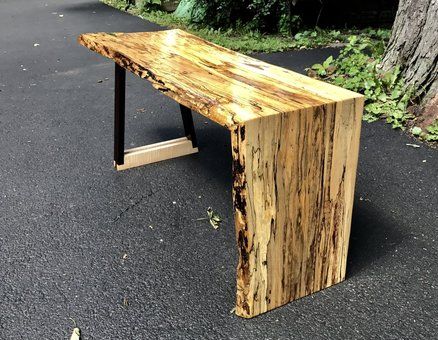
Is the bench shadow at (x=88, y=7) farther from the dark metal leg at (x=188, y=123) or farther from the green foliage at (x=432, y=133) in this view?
the green foliage at (x=432, y=133)

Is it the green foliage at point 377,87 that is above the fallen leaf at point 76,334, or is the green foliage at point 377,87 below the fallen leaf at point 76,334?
above

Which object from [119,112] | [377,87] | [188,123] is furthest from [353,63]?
[119,112]

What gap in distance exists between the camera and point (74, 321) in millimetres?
1758

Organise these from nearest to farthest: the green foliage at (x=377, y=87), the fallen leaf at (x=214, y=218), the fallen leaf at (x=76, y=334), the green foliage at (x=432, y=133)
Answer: the fallen leaf at (x=76, y=334) < the fallen leaf at (x=214, y=218) < the green foliage at (x=432, y=133) < the green foliage at (x=377, y=87)

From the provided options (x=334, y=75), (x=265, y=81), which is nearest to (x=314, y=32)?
(x=334, y=75)

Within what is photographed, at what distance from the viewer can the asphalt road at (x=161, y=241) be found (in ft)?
5.75

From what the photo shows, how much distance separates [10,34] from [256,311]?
6.32m

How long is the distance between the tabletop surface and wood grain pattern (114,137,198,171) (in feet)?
2.29

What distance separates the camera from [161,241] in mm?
2236

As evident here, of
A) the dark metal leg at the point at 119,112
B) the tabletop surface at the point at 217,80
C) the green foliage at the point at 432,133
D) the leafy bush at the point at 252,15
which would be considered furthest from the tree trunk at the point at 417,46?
the leafy bush at the point at 252,15

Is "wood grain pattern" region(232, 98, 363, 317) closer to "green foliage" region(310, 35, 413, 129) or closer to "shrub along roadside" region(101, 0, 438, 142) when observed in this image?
"shrub along roadside" region(101, 0, 438, 142)

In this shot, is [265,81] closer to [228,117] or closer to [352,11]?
[228,117]

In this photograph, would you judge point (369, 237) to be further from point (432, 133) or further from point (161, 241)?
point (432, 133)

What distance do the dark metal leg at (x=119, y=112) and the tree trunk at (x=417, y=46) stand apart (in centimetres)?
209
